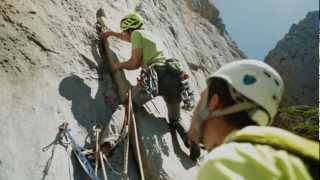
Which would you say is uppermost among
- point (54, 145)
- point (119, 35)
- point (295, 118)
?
point (119, 35)

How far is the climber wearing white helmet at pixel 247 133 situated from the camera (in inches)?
87.0

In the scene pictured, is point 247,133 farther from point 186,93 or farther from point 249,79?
point 186,93

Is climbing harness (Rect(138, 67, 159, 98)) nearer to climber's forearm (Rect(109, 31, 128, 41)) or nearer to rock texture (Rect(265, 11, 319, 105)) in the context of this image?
climber's forearm (Rect(109, 31, 128, 41))

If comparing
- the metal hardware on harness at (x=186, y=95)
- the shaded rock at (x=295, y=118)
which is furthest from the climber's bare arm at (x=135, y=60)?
the shaded rock at (x=295, y=118)

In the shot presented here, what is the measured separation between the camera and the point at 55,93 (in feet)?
31.3

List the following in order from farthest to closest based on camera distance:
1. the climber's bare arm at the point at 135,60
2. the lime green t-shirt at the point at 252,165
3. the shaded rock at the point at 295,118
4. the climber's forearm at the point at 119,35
→ the shaded rock at the point at 295,118
the climber's forearm at the point at 119,35
the climber's bare arm at the point at 135,60
the lime green t-shirt at the point at 252,165

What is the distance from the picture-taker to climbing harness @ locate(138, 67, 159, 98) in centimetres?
984

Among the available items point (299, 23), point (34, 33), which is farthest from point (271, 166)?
point (299, 23)

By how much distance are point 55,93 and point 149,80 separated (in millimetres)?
1598

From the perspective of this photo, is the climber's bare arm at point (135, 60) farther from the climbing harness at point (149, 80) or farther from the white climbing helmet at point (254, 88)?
the white climbing helmet at point (254, 88)

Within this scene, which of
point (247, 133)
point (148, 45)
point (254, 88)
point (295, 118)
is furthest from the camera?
point (295, 118)

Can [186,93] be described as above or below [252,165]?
above

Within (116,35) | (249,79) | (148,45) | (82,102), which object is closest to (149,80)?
(148,45)

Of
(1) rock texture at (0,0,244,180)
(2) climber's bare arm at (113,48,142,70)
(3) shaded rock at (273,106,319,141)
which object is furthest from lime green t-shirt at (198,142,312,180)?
(3) shaded rock at (273,106,319,141)
